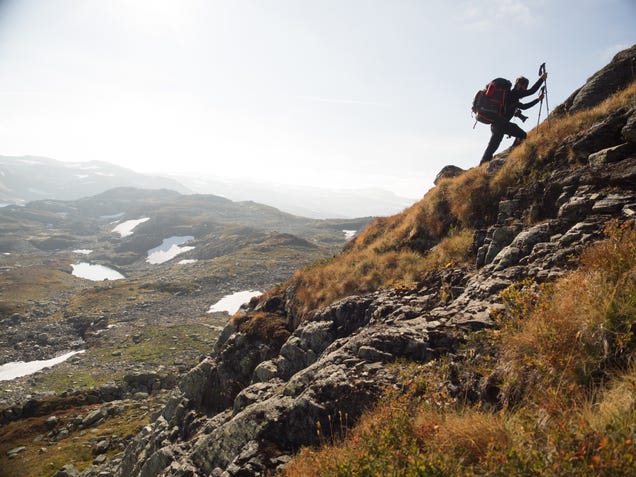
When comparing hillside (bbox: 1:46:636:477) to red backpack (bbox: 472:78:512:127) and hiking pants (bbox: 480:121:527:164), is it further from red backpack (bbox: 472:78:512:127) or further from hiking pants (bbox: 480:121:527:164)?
red backpack (bbox: 472:78:512:127)

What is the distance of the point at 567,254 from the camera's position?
25.3 feet

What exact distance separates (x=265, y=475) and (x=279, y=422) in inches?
53.0

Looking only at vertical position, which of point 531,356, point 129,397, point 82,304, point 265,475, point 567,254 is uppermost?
point 567,254

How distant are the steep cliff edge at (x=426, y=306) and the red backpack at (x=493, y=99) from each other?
7.28 feet

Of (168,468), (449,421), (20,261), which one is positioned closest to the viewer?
(449,421)

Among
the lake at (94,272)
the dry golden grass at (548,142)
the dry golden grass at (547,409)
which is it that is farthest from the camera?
the lake at (94,272)

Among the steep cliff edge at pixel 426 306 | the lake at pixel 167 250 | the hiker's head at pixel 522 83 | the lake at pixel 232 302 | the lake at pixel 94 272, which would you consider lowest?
the lake at pixel 94 272

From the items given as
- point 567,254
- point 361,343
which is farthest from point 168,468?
point 567,254

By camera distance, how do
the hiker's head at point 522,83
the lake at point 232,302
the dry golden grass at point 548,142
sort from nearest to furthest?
the dry golden grass at point 548,142 < the hiker's head at point 522,83 < the lake at point 232,302

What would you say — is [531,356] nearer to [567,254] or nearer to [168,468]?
[567,254]

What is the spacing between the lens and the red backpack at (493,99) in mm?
14969

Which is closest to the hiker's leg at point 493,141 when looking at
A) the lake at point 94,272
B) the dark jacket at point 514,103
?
the dark jacket at point 514,103

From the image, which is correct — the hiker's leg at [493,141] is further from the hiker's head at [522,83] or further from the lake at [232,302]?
the lake at [232,302]

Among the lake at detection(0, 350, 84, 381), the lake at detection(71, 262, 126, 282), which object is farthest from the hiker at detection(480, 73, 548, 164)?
the lake at detection(71, 262, 126, 282)
